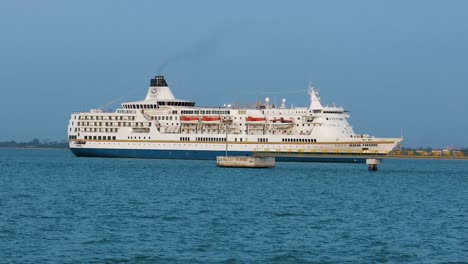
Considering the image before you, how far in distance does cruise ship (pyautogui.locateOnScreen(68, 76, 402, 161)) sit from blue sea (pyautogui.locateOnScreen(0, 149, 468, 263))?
3374cm

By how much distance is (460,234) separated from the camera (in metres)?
28.7

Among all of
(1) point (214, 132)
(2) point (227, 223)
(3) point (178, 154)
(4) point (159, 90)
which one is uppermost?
(4) point (159, 90)

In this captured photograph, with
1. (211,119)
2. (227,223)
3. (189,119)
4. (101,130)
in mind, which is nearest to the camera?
(227,223)

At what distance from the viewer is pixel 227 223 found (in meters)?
30.4

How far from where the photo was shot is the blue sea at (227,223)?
24.0 metres

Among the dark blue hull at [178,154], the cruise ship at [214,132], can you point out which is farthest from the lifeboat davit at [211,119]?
the dark blue hull at [178,154]

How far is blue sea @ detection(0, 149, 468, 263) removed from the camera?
24.0m

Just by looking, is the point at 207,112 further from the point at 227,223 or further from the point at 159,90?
the point at 227,223

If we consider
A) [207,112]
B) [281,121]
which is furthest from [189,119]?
[281,121]

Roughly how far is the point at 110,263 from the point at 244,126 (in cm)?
6629

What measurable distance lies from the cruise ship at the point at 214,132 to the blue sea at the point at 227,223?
3374cm

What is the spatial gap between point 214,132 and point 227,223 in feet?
189

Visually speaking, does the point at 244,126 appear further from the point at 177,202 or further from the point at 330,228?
the point at 330,228

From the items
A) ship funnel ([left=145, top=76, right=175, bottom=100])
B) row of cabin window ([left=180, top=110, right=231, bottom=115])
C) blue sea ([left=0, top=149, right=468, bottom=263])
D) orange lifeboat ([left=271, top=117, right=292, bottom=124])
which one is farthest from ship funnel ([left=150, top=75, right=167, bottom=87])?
blue sea ([left=0, top=149, right=468, bottom=263])
